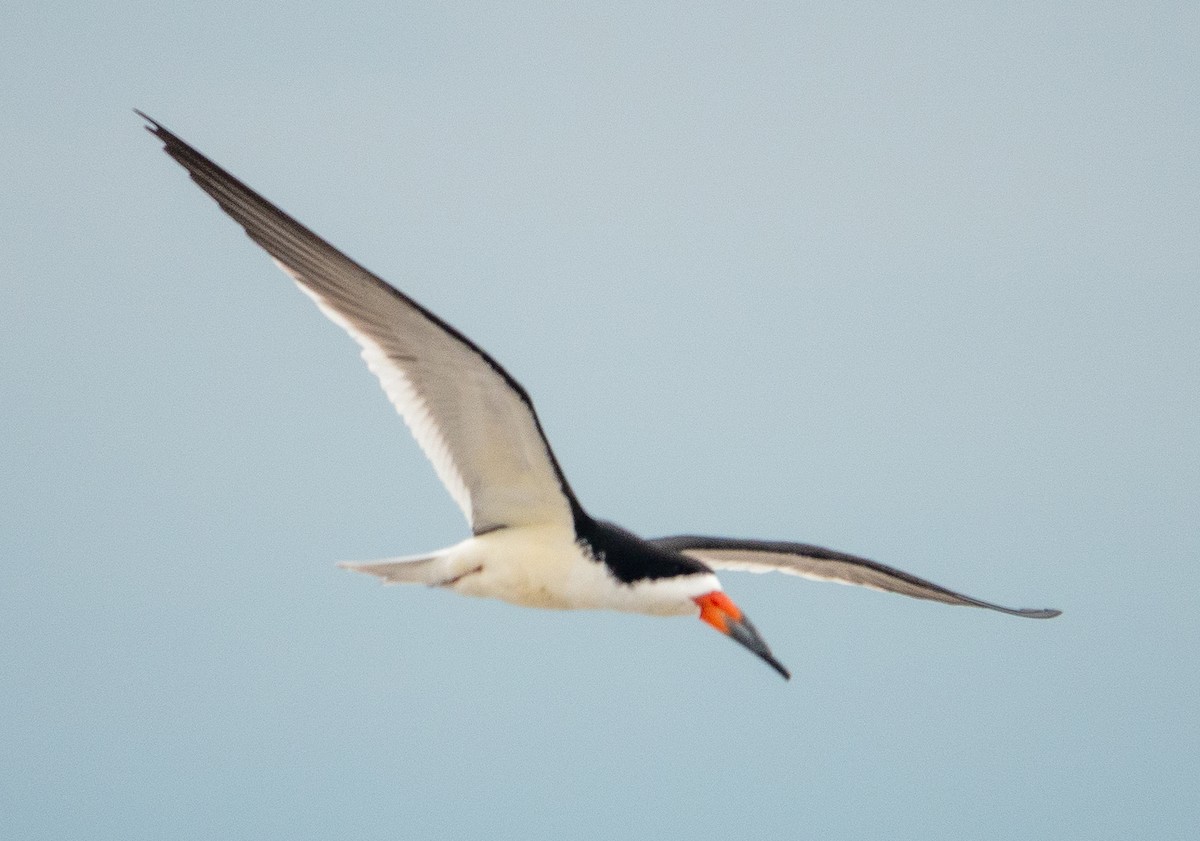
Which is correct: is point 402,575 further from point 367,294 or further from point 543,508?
point 367,294

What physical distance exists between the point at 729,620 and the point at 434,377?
5.66 feet

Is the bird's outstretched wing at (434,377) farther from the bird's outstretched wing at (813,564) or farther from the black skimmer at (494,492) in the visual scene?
the bird's outstretched wing at (813,564)

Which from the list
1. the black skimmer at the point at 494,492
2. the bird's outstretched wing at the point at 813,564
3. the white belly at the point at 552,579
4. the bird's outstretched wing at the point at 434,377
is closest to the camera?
the bird's outstretched wing at the point at 434,377

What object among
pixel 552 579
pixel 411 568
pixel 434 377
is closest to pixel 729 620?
pixel 552 579

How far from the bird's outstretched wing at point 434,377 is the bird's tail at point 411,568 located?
0.84ft

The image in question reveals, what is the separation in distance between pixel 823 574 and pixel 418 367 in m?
2.83

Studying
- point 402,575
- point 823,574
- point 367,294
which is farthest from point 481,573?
point 823,574

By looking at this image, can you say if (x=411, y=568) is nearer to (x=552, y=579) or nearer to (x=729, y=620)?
(x=552, y=579)

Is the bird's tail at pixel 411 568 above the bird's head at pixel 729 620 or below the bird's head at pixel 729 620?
above

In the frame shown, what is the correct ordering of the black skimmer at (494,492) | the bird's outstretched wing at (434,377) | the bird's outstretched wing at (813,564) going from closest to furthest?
the bird's outstretched wing at (434,377) < the black skimmer at (494,492) < the bird's outstretched wing at (813,564)

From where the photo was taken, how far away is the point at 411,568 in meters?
6.72

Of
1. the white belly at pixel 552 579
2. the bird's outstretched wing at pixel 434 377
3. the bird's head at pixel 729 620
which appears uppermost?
the bird's outstretched wing at pixel 434 377

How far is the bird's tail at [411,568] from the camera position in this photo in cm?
668

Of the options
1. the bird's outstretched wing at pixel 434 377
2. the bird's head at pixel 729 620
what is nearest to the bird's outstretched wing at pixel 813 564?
the bird's head at pixel 729 620
